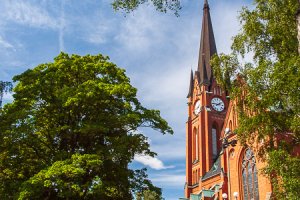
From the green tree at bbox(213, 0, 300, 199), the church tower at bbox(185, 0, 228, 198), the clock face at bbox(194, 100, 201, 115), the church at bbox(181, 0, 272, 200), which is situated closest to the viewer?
the green tree at bbox(213, 0, 300, 199)

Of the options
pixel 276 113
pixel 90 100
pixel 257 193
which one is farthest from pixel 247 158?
pixel 90 100

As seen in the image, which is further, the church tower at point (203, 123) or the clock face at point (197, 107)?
the clock face at point (197, 107)

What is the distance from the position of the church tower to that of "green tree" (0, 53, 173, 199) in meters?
30.3

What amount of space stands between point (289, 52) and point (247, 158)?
62.7 feet

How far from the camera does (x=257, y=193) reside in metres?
32.5

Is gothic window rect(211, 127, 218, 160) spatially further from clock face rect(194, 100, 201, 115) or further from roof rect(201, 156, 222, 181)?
clock face rect(194, 100, 201, 115)

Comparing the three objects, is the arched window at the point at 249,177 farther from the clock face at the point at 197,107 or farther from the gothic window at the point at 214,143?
the clock face at the point at 197,107

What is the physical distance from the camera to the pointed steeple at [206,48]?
194ft

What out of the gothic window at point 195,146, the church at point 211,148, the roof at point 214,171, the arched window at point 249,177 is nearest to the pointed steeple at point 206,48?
the church at point 211,148

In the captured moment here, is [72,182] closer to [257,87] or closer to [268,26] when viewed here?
[257,87]

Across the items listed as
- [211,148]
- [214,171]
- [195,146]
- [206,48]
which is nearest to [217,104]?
[195,146]

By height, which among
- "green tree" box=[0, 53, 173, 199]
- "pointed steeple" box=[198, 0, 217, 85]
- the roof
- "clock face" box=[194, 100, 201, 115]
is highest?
"pointed steeple" box=[198, 0, 217, 85]

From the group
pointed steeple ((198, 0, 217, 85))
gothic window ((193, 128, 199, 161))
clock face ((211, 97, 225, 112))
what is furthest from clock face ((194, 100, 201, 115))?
pointed steeple ((198, 0, 217, 85))

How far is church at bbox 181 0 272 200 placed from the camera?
34.5 m
